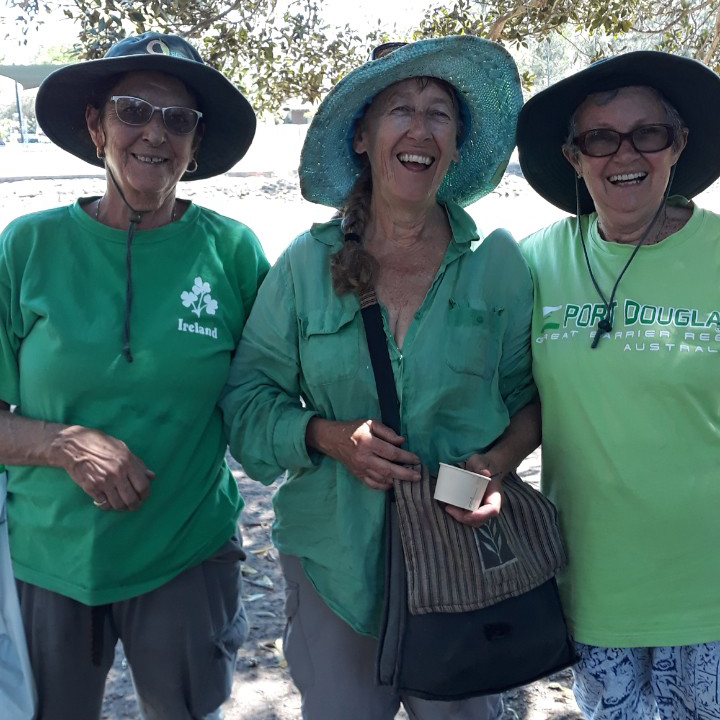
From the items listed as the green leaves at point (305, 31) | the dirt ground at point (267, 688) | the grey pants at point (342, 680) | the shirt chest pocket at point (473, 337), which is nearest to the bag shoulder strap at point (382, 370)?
the shirt chest pocket at point (473, 337)

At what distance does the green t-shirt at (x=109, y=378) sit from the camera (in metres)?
2.46

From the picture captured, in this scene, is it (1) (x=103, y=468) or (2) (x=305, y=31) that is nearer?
(1) (x=103, y=468)

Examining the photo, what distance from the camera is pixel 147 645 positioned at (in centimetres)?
262

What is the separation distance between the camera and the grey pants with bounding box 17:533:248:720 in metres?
2.55

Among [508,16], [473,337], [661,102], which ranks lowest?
[473,337]

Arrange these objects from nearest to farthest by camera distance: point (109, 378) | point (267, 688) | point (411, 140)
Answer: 1. point (109, 378)
2. point (411, 140)
3. point (267, 688)

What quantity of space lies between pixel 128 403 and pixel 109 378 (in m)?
0.09

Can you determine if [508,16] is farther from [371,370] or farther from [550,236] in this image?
[371,370]

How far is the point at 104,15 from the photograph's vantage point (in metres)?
4.99

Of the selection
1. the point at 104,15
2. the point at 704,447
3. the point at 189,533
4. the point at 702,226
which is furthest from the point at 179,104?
the point at 104,15

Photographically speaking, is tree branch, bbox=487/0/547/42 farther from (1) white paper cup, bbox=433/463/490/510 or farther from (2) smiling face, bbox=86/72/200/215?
(1) white paper cup, bbox=433/463/490/510

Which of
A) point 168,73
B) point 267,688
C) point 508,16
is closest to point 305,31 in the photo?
point 508,16

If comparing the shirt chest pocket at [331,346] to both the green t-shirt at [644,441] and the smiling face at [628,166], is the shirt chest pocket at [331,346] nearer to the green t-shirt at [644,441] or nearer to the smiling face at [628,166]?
the green t-shirt at [644,441]

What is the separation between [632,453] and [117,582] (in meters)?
1.50
